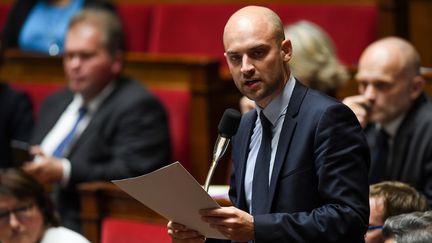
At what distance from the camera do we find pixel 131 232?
166 cm

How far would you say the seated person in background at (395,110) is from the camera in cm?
174

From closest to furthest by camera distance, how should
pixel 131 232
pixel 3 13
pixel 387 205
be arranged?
pixel 387 205
pixel 131 232
pixel 3 13

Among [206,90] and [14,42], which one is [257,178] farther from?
[14,42]

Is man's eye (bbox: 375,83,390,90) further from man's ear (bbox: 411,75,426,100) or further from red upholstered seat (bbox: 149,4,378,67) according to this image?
red upholstered seat (bbox: 149,4,378,67)

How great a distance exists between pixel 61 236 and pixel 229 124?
0.56m

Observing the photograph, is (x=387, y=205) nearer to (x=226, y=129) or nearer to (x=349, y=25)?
(x=226, y=129)

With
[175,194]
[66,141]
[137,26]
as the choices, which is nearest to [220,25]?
[137,26]

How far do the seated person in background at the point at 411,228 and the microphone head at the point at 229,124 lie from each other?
214 mm

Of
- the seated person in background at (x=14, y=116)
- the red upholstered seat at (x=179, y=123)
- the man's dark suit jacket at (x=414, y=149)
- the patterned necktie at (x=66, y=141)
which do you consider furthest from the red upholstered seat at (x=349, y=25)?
the seated person in background at (x=14, y=116)

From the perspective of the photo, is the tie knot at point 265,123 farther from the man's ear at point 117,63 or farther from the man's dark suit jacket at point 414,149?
the man's ear at point 117,63

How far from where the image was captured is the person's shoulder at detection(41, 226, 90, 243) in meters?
1.54

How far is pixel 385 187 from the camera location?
1353 mm

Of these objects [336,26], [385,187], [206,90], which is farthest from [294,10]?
[385,187]

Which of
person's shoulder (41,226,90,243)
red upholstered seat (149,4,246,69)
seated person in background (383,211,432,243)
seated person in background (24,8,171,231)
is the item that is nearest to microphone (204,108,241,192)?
seated person in background (383,211,432,243)
